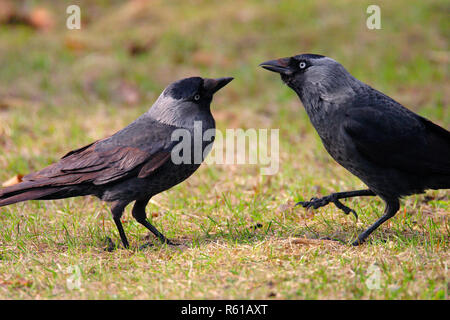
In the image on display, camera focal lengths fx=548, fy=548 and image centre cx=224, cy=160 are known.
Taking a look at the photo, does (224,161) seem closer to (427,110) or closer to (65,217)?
→ (65,217)

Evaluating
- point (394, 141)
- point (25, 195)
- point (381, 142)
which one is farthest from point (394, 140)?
point (25, 195)

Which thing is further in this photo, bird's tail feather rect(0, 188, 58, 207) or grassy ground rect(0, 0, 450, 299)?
bird's tail feather rect(0, 188, 58, 207)

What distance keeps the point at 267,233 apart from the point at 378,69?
509 centimetres

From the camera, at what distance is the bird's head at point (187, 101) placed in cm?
422

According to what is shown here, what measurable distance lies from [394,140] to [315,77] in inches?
30.6

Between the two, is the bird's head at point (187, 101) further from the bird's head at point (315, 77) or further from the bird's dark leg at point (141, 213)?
the bird's dark leg at point (141, 213)

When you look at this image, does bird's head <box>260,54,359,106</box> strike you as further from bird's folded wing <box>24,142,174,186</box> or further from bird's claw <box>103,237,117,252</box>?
bird's claw <box>103,237,117,252</box>

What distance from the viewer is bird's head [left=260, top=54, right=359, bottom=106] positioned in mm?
4098

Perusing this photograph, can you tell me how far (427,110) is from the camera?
284 inches

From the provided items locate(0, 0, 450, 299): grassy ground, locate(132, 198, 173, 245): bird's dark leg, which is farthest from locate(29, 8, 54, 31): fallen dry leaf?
locate(132, 198, 173, 245): bird's dark leg

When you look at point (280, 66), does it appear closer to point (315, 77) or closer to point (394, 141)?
point (315, 77)

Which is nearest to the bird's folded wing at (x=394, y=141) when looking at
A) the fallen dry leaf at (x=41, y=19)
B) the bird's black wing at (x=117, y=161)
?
the bird's black wing at (x=117, y=161)
